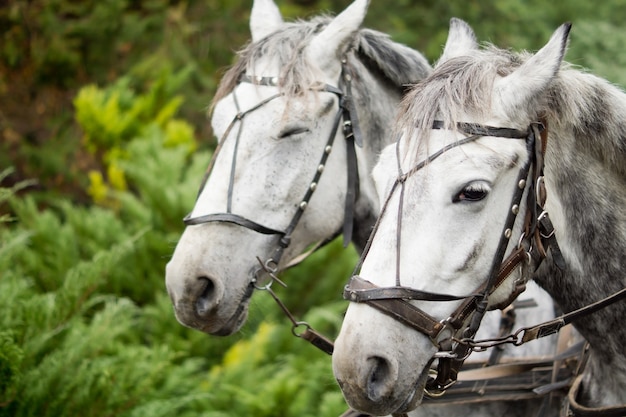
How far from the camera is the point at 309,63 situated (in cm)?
284

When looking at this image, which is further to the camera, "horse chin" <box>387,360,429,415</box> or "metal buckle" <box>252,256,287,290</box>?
"metal buckle" <box>252,256,287,290</box>

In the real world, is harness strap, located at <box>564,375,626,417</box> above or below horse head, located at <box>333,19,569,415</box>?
below

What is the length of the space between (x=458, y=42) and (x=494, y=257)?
0.83 m

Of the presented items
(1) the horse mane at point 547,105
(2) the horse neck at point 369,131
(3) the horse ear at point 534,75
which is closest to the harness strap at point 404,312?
(1) the horse mane at point 547,105

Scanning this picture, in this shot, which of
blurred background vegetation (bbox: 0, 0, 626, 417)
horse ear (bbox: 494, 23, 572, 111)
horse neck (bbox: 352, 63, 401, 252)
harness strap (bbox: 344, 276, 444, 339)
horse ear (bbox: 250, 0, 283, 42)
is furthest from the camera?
blurred background vegetation (bbox: 0, 0, 626, 417)

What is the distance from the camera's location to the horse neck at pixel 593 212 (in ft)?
6.75

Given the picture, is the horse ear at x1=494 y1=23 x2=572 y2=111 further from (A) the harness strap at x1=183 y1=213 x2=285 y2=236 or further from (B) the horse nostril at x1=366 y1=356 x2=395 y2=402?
(A) the harness strap at x1=183 y1=213 x2=285 y2=236

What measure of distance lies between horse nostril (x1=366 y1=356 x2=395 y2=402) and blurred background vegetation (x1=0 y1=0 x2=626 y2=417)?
5.22ft

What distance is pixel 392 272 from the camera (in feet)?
6.15

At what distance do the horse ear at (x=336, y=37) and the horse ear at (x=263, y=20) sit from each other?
0.30 meters

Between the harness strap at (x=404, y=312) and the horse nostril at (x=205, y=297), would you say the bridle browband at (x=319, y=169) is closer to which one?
the horse nostril at (x=205, y=297)

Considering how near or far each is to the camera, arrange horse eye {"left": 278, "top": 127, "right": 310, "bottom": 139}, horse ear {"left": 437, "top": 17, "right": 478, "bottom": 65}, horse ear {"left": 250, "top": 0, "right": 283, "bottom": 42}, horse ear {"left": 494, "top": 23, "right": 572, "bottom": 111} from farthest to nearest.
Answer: horse ear {"left": 250, "top": 0, "right": 283, "bottom": 42} → horse eye {"left": 278, "top": 127, "right": 310, "bottom": 139} → horse ear {"left": 437, "top": 17, "right": 478, "bottom": 65} → horse ear {"left": 494, "top": 23, "right": 572, "bottom": 111}

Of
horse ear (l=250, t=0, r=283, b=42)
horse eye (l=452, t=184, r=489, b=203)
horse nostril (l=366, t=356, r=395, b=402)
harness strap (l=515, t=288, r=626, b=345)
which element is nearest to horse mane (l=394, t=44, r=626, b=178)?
horse eye (l=452, t=184, r=489, b=203)

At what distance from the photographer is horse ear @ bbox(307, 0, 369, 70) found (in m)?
2.86
